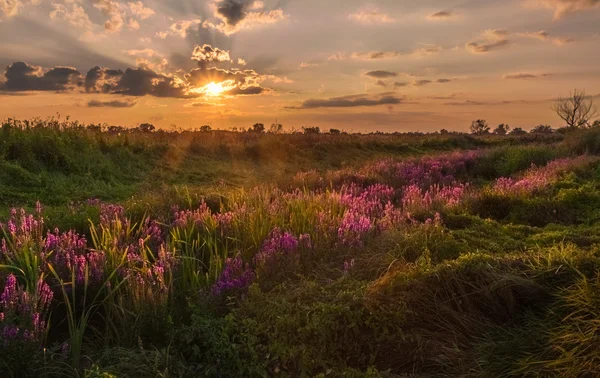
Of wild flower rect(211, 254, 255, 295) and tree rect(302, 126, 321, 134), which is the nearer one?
wild flower rect(211, 254, 255, 295)

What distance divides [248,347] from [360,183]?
27.2 feet

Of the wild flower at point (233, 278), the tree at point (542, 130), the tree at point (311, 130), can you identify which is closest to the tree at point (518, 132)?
the tree at point (542, 130)

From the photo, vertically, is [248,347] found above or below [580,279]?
below

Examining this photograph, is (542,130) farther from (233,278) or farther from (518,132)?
(233,278)

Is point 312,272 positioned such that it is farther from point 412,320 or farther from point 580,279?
point 580,279

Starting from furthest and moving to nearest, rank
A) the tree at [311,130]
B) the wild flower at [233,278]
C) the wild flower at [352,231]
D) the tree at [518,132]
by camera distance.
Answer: the tree at [518,132]
the tree at [311,130]
the wild flower at [352,231]
the wild flower at [233,278]

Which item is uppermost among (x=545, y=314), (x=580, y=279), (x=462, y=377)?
(x=580, y=279)

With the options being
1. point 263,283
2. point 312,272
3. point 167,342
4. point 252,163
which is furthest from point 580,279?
point 252,163

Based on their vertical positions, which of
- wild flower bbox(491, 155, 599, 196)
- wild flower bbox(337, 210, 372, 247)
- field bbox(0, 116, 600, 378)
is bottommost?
field bbox(0, 116, 600, 378)

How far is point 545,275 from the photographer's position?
13.9ft

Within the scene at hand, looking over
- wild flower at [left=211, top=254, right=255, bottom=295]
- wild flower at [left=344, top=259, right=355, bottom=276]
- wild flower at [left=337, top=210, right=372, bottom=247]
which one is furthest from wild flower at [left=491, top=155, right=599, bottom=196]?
wild flower at [left=211, top=254, right=255, bottom=295]

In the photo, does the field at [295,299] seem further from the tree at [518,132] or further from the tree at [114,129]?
the tree at [518,132]

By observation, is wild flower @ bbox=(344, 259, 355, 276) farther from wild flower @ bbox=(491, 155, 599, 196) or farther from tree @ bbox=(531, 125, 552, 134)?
tree @ bbox=(531, 125, 552, 134)

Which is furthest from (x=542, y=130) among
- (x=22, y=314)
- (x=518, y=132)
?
(x=22, y=314)
